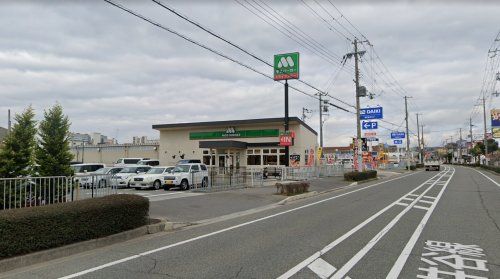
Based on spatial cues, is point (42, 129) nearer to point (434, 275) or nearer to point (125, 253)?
point (125, 253)

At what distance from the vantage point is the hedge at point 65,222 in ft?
22.7

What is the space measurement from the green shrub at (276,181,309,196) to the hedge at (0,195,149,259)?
35.4 feet

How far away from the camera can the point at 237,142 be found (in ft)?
137

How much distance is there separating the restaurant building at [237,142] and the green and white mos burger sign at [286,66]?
1449cm

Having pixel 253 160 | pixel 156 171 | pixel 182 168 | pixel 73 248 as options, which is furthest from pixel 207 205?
pixel 253 160

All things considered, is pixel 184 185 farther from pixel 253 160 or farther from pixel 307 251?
pixel 253 160

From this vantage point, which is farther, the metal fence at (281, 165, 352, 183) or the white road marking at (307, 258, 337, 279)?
the metal fence at (281, 165, 352, 183)

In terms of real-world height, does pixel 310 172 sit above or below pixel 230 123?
below

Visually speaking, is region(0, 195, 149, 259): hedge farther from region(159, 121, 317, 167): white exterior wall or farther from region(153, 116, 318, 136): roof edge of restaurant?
region(159, 121, 317, 167): white exterior wall

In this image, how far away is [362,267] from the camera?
265 inches

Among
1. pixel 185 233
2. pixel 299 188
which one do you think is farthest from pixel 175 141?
pixel 185 233

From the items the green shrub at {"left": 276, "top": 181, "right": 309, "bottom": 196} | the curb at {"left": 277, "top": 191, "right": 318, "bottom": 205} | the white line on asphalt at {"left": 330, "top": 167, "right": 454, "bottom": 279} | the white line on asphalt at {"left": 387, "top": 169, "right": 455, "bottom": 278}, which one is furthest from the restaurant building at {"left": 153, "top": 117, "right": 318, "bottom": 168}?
the white line on asphalt at {"left": 387, "top": 169, "right": 455, "bottom": 278}

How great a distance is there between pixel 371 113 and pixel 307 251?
31661 mm

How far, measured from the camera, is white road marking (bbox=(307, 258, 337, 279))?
20.8 feet
